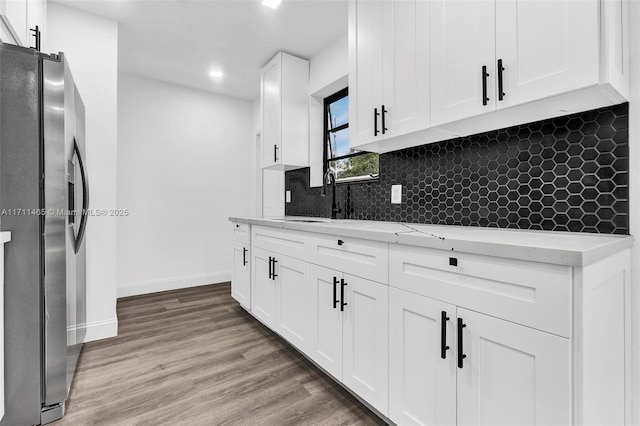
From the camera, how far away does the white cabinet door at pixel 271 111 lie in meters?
3.11

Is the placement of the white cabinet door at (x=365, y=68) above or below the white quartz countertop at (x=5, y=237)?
above

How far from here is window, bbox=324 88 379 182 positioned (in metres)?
2.65

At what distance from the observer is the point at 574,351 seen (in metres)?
0.85

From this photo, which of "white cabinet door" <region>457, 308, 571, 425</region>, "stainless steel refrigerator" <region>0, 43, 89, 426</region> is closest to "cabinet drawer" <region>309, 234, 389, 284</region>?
"white cabinet door" <region>457, 308, 571, 425</region>

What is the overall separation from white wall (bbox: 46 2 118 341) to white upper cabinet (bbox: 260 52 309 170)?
4.49ft

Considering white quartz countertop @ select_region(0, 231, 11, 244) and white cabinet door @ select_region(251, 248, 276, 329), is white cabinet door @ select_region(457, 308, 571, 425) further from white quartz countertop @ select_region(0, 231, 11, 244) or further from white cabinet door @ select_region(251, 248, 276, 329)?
white quartz countertop @ select_region(0, 231, 11, 244)

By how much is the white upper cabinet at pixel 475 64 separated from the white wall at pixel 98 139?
2.00m

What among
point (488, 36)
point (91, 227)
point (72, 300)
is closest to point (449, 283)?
point (488, 36)

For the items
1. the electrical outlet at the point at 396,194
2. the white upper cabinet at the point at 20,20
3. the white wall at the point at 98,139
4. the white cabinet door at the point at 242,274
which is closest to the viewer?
the white upper cabinet at the point at 20,20

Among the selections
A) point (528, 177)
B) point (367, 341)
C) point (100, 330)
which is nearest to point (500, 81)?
point (528, 177)

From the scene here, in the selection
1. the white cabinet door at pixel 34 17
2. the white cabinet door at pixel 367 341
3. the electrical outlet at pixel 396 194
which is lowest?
the white cabinet door at pixel 367 341

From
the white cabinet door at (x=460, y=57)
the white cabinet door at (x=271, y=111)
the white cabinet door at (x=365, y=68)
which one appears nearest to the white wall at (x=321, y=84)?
the white cabinet door at (x=271, y=111)

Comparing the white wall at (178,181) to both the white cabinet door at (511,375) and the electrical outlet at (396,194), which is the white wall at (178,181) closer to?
the electrical outlet at (396,194)

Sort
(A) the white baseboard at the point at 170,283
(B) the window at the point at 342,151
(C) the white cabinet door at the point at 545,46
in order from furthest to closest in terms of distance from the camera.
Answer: (A) the white baseboard at the point at 170,283 < (B) the window at the point at 342,151 < (C) the white cabinet door at the point at 545,46
